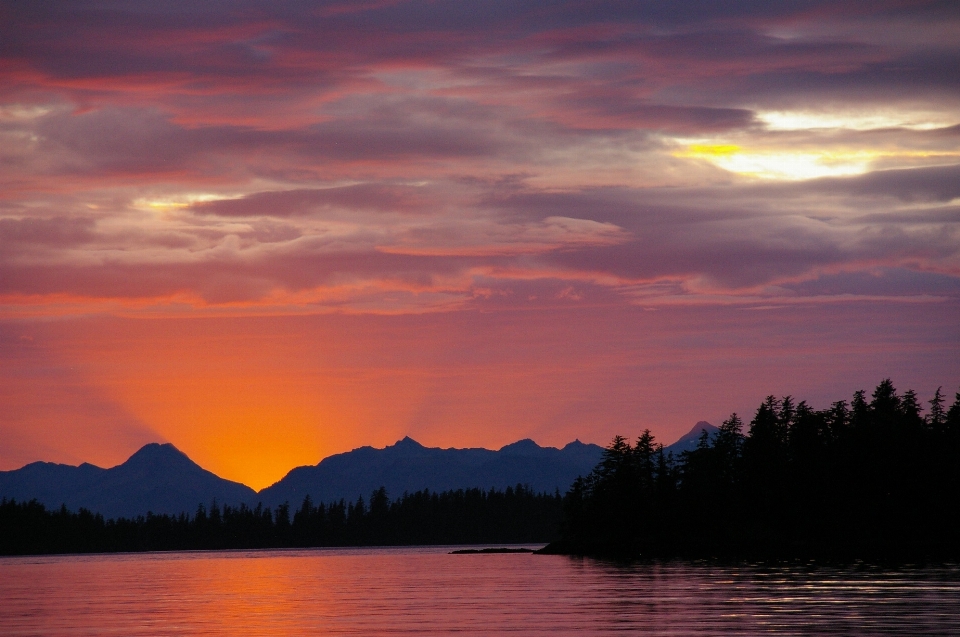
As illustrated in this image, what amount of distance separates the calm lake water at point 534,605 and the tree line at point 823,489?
44914 millimetres

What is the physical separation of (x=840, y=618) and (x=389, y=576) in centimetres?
7855

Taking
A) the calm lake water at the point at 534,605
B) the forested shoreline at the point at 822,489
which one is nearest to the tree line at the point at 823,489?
the forested shoreline at the point at 822,489

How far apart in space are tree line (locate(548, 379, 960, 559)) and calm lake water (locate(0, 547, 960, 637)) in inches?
1768

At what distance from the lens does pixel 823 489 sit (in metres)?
166

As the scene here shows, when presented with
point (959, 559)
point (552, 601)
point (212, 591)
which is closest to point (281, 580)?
point (212, 591)

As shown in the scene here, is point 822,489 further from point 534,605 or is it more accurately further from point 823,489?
point 534,605

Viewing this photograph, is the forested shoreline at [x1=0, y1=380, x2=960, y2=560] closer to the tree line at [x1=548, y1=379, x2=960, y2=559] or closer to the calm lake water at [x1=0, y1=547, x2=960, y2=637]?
the tree line at [x1=548, y1=379, x2=960, y2=559]

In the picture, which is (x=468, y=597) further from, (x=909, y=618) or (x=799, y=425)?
(x=799, y=425)

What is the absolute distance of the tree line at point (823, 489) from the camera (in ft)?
511

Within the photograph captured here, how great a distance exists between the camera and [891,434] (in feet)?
539

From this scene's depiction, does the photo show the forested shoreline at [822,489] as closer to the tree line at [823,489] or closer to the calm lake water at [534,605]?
the tree line at [823,489]

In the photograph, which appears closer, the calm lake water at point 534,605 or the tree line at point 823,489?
the calm lake water at point 534,605

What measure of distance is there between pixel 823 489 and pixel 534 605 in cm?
Result: 9775

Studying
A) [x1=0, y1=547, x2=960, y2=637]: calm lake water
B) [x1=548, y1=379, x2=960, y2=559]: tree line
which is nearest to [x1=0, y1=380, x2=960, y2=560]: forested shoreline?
[x1=548, y1=379, x2=960, y2=559]: tree line
